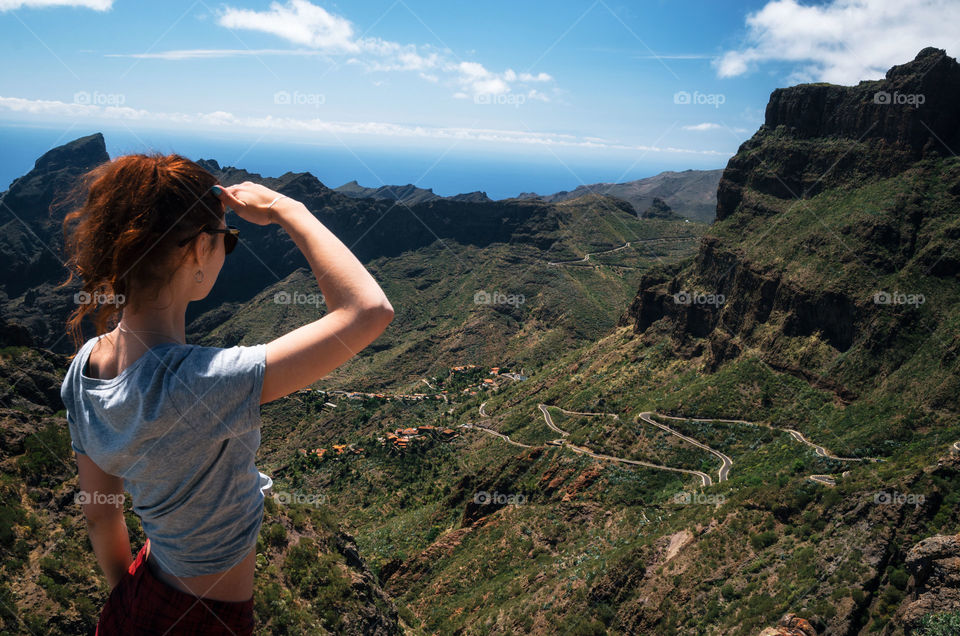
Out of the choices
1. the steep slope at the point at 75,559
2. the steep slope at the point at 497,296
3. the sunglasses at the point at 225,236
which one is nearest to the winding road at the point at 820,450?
the steep slope at the point at 75,559

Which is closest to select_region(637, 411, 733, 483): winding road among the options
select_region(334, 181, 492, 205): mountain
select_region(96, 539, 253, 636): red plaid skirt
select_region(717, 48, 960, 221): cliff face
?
select_region(717, 48, 960, 221): cliff face

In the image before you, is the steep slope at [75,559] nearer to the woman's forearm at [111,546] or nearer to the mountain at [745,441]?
the mountain at [745,441]

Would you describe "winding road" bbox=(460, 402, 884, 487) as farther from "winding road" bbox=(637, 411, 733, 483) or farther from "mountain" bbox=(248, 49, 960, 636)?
"mountain" bbox=(248, 49, 960, 636)

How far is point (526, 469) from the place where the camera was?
31828 millimetres

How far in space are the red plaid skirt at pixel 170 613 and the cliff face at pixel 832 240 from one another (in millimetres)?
36942

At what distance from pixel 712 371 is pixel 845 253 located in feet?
37.7

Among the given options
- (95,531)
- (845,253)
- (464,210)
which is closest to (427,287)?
(464,210)

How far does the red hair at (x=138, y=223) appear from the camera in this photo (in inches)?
74.3

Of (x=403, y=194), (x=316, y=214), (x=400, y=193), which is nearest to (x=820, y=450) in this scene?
(x=316, y=214)

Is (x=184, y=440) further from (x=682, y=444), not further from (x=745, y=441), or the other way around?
(x=745, y=441)

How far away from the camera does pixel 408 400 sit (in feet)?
201

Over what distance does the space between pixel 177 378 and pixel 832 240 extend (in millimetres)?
44435

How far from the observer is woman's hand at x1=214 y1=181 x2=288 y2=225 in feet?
7.19

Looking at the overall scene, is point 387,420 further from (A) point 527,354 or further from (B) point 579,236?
(B) point 579,236
